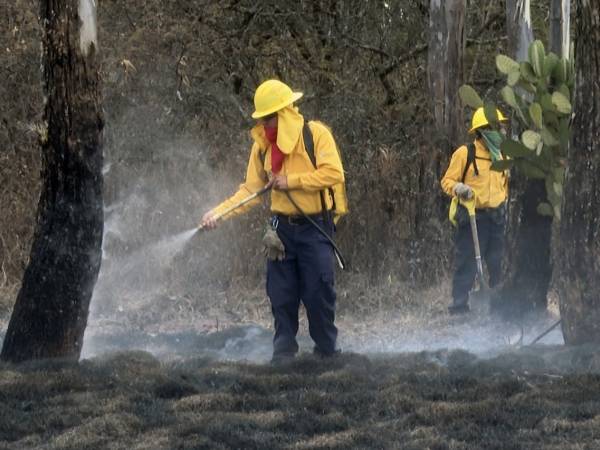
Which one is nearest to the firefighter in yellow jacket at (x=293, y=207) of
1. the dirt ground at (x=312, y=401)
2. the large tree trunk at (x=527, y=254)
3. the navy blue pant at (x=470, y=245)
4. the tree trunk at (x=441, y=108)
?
the dirt ground at (x=312, y=401)

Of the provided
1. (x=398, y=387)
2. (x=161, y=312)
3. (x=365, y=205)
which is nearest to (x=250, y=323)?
(x=161, y=312)

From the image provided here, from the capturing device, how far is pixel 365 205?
50.6 ft

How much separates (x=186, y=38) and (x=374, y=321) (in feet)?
17.4

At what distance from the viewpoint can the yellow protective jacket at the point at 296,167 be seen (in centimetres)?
932

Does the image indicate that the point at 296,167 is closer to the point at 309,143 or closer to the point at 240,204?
the point at 309,143

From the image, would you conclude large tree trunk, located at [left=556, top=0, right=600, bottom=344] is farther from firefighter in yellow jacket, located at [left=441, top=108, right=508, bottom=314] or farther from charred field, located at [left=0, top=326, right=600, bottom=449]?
firefighter in yellow jacket, located at [left=441, top=108, right=508, bottom=314]

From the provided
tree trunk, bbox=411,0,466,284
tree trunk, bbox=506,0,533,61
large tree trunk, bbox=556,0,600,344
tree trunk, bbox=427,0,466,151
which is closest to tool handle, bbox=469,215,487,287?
tree trunk, bbox=506,0,533,61

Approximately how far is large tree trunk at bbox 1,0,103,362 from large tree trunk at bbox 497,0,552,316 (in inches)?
166

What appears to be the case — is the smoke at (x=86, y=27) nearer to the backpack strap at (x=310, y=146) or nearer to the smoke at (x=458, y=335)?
the backpack strap at (x=310, y=146)

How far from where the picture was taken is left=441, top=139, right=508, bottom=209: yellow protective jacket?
43.0ft

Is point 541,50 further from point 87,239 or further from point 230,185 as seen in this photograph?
point 230,185

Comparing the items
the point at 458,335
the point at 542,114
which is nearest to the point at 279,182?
the point at 542,114

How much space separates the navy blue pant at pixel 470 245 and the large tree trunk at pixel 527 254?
0.81m

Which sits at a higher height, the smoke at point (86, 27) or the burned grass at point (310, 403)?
the smoke at point (86, 27)
